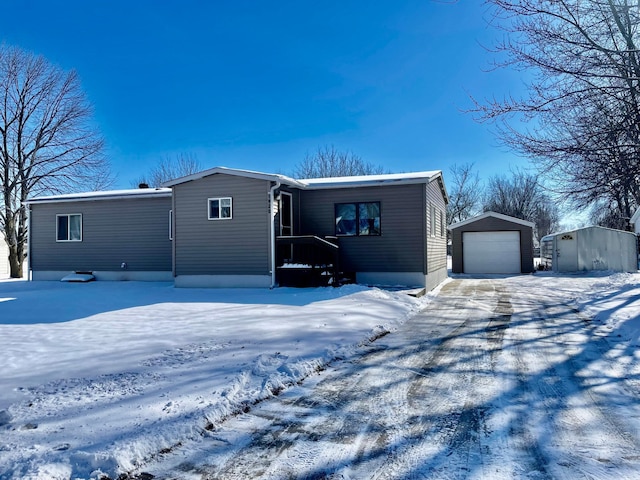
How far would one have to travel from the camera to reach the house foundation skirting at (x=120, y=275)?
14.5 metres

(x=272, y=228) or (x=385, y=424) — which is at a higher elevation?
(x=272, y=228)

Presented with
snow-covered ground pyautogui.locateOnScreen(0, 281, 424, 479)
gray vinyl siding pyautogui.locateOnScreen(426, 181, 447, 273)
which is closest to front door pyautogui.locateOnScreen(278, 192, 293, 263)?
snow-covered ground pyautogui.locateOnScreen(0, 281, 424, 479)

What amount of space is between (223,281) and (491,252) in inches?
546

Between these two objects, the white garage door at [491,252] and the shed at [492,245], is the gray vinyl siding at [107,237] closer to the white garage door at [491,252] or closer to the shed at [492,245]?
the shed at [492,245]

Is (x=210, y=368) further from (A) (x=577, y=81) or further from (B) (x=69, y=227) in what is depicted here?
(B) (x=69, y=227)

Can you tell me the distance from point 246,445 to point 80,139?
952 inches

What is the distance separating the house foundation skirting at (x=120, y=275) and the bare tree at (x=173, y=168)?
59.7ft

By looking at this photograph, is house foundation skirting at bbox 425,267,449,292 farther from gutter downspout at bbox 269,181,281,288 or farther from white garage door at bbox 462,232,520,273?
gutter downspout at bbox 269,181,281,288

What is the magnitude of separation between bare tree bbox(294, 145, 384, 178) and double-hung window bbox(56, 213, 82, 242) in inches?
777

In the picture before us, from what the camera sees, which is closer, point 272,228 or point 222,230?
point 272,228

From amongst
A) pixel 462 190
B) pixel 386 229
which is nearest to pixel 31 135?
pixel 386 229

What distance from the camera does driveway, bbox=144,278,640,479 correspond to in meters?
2.51

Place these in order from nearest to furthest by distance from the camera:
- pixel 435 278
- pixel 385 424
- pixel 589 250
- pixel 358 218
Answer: pixel 385 424
pixel 358 218
pixel 435 278
pixel 589 250

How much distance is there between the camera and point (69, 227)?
610 inches
